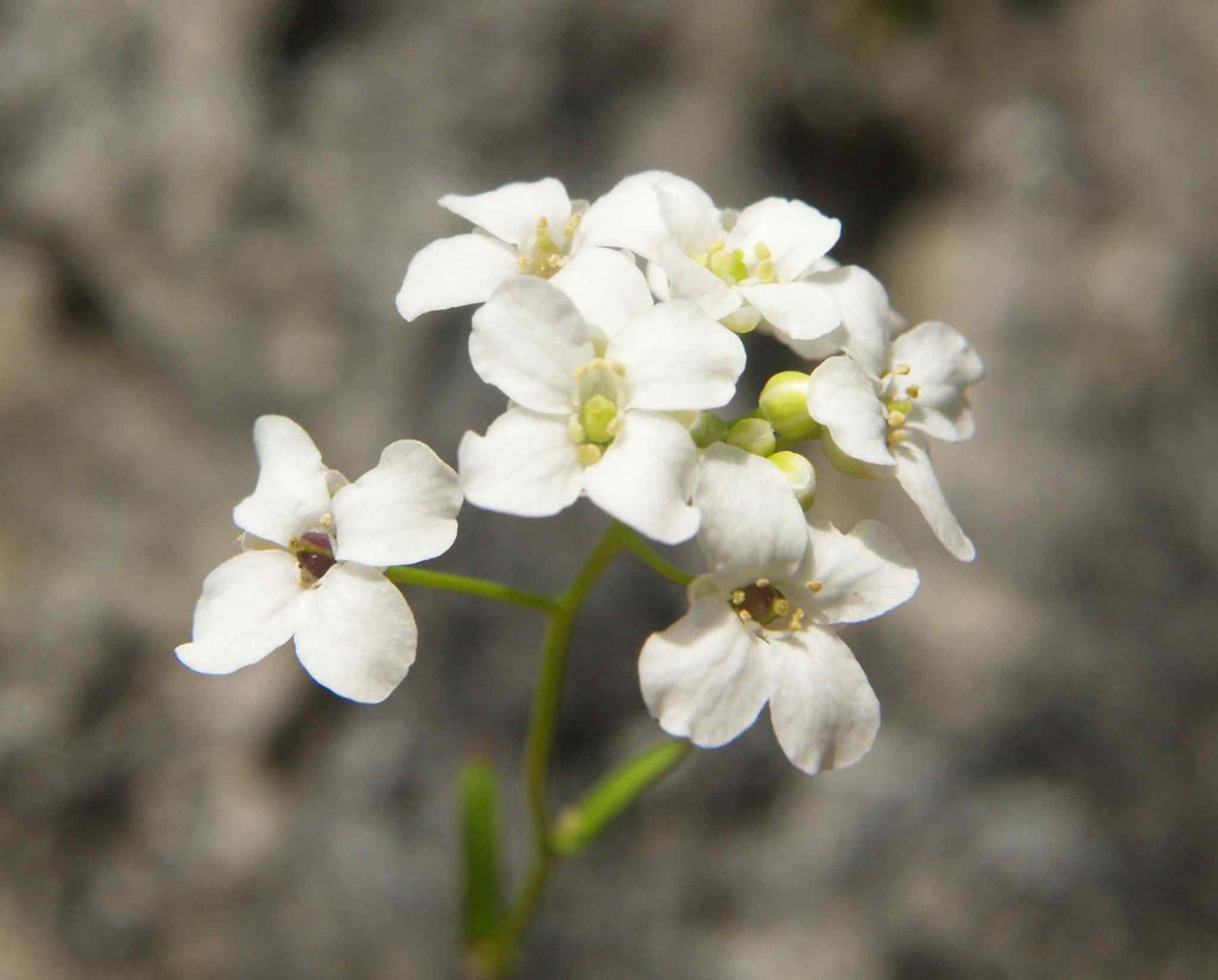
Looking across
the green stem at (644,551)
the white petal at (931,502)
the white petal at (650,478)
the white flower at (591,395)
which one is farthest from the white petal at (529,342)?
the white petal at (931,502)

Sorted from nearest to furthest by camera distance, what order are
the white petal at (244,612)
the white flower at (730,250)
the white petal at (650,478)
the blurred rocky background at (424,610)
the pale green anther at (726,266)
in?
the white petal at (650,478) < the white petal at (244,612) < the white flower at (730,250) < the pale green anther at (726,266) < the blurred rocky background at (424,610)

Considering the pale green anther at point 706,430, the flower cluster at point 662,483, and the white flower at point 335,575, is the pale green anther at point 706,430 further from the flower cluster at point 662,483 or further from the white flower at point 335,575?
the white flower at point 335,575

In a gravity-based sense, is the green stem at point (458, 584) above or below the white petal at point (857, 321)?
below

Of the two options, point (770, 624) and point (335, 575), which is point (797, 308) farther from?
point (335, 575)

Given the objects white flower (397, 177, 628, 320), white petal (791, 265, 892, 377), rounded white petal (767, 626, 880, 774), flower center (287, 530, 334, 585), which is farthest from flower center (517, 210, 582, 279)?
rounded white petal (767, 626, 880, 774)

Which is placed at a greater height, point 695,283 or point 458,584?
point 695,283

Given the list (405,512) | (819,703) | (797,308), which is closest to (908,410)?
(797,308)

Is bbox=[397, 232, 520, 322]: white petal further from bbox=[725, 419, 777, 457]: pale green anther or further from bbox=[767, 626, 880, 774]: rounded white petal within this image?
bbox=[767, 626, 880, 774]: rounded white petal

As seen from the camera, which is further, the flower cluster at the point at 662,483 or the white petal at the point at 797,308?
the white petal at the point at 797,308
